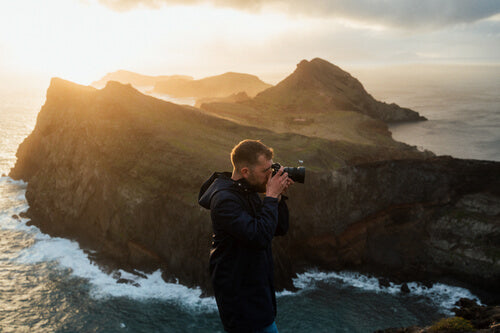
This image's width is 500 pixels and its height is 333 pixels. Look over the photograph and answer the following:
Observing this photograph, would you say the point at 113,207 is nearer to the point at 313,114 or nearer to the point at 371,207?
the point at 371,207

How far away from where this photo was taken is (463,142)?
304 feet

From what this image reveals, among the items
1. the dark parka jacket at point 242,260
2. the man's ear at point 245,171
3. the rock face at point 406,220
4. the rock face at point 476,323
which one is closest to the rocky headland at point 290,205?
the rock face at point 406,220

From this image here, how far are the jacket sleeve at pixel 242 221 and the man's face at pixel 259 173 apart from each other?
0.52m

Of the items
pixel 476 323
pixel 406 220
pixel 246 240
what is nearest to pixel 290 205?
pixel 406 220

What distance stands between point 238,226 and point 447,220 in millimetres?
41557

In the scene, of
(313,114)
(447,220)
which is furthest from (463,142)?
(447,220)

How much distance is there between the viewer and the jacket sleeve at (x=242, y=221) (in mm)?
4285

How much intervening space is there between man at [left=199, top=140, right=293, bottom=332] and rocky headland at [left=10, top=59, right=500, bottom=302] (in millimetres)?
26751

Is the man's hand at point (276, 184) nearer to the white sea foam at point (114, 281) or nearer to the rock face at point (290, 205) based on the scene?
the rock face at point (290, 205)

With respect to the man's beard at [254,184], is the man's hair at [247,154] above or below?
above

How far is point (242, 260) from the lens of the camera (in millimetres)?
4707

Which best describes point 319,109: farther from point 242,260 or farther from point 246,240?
point 246,240

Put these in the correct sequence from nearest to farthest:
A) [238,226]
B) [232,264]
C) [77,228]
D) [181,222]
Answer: [238,226], [232,264], [181,222], [77,228]

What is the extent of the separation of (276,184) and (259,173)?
324 mm
